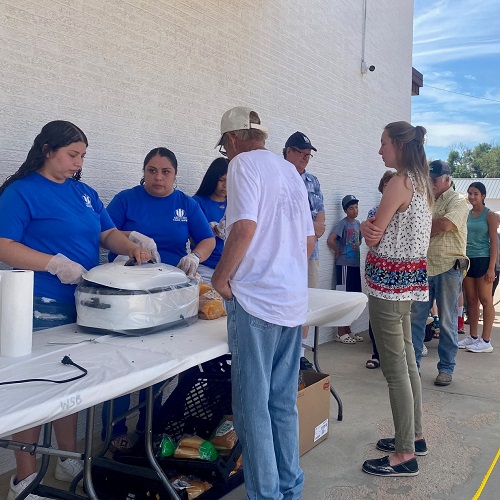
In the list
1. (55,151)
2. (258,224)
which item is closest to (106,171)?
(55,151)

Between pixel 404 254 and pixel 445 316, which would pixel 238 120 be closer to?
pixel 404 254

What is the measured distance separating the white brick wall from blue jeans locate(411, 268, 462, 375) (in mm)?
1737

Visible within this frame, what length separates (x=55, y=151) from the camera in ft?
8.06

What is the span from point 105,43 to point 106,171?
2.51ft

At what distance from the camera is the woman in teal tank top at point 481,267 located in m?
5.73

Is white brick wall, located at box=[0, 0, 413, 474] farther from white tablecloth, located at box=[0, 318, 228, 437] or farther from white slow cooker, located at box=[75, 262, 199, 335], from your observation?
white tablecloth, located at box=[0, 318, 228, 437]

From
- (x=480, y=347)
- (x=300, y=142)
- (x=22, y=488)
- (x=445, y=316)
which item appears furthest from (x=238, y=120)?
(x=480, y=347)

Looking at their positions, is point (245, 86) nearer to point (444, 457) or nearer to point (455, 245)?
point (455, 245)

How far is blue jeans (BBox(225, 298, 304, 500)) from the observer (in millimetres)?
2189

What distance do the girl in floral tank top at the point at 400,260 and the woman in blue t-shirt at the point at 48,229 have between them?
1.19 m

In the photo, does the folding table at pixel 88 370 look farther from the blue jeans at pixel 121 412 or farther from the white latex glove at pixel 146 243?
the blue jeans at pixel 121 412

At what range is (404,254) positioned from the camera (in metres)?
2.82

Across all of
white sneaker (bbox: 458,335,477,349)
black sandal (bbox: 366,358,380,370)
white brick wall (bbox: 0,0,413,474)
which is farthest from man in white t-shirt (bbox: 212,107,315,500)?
white sneaker (bbox: 458,335,477,349)

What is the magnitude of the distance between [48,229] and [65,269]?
23 centimetres
